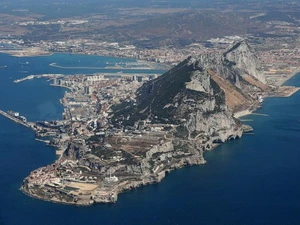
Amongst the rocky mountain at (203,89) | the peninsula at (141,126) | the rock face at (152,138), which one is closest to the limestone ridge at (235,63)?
the rocky mountain at (203,89)

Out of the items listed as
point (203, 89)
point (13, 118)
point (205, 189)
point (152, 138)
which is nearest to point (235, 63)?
point (203, 89)

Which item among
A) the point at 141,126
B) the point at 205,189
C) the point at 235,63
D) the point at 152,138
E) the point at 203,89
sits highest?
the point at 235,63

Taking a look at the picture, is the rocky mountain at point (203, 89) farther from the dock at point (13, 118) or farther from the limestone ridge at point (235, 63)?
the dock at point (13, 118)

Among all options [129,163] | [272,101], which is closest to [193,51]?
[272,101]

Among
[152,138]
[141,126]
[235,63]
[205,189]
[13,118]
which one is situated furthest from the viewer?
[235,63]

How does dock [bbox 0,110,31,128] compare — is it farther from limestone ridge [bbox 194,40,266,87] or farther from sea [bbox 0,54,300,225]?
limestone ridge [bbox 194,40,266,87]

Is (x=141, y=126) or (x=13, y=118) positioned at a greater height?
(x=141, y=126)

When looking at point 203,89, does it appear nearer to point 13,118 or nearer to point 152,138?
point 152,138

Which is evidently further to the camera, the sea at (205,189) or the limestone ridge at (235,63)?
the limestone ridge at (235,63)

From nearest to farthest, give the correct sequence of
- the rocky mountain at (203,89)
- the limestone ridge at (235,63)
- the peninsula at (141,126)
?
1. the peninsula at (141,126)
2. the rocky mountain at (203,89)
3. the limestone ridge at (235,63)
